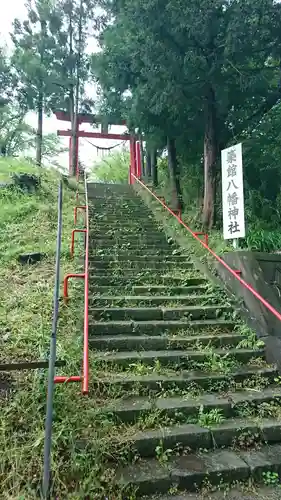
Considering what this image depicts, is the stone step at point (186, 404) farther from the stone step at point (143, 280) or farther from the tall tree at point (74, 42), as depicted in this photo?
the tall tree at point (74, 42)

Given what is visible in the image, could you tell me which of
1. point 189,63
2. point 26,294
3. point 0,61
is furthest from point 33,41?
point 26,294

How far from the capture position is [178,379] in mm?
3709

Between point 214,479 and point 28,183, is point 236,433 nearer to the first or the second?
point 214,479

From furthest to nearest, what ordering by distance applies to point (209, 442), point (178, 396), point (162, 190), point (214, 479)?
point (162, 190) < point (178, 396) < point (209, 442) < point (214, 479)

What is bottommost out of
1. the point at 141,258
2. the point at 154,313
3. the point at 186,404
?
the point at 186,404

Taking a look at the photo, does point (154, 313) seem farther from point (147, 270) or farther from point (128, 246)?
point (128, 246)

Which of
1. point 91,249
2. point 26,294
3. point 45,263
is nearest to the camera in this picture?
point 26,294

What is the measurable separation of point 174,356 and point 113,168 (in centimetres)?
1495

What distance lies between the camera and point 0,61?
13719 millimetres

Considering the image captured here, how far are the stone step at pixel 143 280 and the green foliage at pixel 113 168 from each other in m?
12.0

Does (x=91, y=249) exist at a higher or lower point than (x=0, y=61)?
lower

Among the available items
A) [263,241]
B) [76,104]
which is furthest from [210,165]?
[76,104]

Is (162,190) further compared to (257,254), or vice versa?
(162,190)

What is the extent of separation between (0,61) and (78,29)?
10.5 feet
